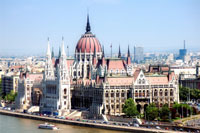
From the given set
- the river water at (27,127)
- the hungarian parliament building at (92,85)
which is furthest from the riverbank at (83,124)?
the hungarian parliament building at (92,85)

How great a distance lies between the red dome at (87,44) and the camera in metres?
152

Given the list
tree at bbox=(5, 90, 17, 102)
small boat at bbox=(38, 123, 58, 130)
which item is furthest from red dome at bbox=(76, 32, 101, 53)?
small boat at bbox=(38, 123, 58, 130)

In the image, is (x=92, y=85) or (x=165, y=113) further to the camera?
(x=92, y=85)

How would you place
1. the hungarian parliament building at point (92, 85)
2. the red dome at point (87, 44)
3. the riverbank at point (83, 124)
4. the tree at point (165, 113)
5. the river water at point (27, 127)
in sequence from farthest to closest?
1. the red dome at point (87, 44)
2. the hungarian parliament building at point (92, 85)
3. the tree at point (165, 113)
4. the river water at point (27, 127)
5. the riverbank at point (83, 124)

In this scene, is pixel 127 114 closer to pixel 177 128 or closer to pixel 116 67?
pixel 177 128

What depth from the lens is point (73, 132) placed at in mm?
111688

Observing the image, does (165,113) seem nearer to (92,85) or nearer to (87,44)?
(92,85)

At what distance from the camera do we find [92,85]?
132750 millimetres

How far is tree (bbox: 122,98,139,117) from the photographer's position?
120812mm

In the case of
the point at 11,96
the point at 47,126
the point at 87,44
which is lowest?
the point at 47,126

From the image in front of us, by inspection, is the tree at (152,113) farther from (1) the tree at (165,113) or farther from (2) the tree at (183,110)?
(2) the tree at (183,110)

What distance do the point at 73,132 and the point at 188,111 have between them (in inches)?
845

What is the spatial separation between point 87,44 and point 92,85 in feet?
71.1

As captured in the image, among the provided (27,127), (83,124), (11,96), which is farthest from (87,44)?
(27,127)
